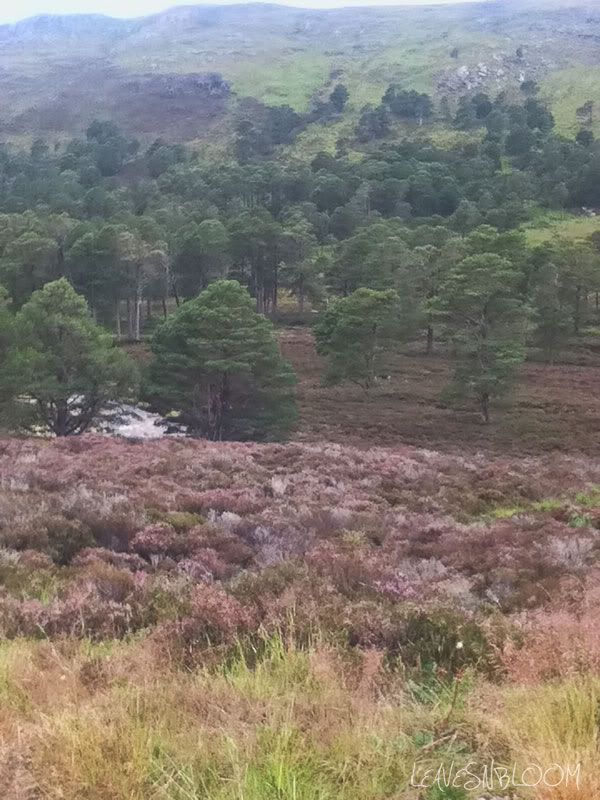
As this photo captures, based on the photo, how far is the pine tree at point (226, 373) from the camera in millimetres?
30953

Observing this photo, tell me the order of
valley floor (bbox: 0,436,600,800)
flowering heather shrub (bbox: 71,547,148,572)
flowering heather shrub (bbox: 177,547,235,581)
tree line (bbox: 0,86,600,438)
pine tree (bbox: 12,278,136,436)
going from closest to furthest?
valley floor (bbox: 0,436,600,800), flowering heather shrub (bbox: 177,547,235,581), flowering heather shrub (bbox: 71,547,148,572), pine tree (bbox: 12,278,136,436), tree line (bbox: 0,86,600,438)

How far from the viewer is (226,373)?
31.2 meters

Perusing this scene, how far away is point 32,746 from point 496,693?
7.78 feet

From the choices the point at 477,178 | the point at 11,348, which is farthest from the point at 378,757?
the point at 477,178

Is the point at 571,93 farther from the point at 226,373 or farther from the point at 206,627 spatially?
the point at 206,627

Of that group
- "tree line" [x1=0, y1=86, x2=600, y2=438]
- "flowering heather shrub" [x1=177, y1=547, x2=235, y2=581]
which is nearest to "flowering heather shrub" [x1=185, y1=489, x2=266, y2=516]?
"flowering heather shrub" [x1=177, y1=547, x2=235, y2=581]

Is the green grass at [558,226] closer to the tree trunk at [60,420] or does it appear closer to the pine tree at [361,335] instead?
the pine tree at [361,335]

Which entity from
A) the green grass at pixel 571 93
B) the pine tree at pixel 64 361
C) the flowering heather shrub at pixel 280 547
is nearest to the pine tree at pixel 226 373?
the pine tree at pixel 64 361

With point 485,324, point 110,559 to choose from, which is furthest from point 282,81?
point 110,559

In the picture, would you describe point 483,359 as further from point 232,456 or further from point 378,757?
point 378,757

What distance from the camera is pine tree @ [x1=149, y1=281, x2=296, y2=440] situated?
102 feet

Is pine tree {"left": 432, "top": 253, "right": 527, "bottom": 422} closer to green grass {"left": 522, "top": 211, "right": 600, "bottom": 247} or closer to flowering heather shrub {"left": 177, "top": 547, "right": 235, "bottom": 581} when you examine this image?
flowering heather shrub {"left": 177, "top": 547, "right": 235, "bottom": 581}

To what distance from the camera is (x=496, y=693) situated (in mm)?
3678

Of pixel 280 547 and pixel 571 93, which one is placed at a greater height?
pixel 571 93
